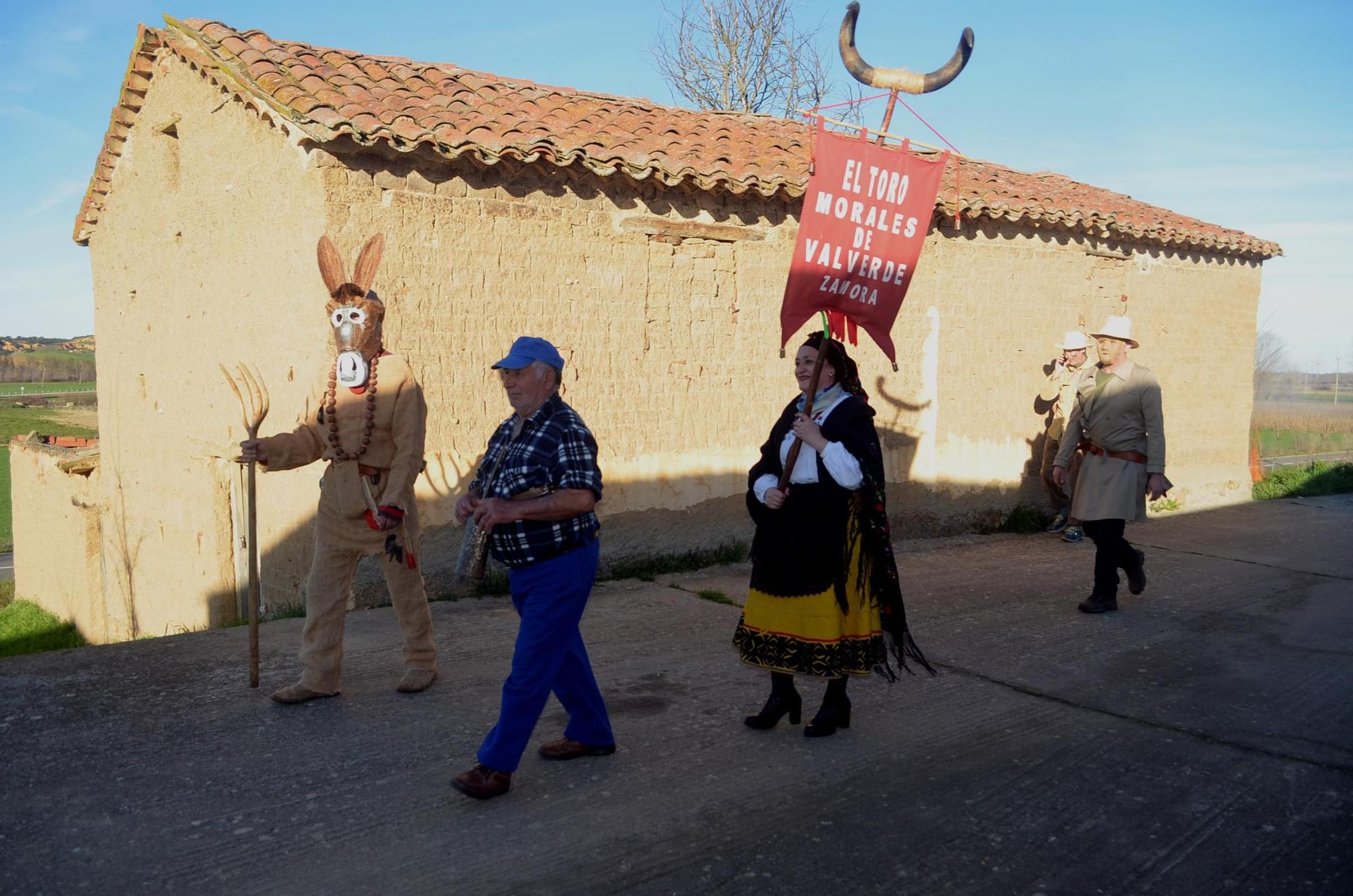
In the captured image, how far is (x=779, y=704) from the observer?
14.3 feet

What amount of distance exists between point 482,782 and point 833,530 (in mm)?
1636

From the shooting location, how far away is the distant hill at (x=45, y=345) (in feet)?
303

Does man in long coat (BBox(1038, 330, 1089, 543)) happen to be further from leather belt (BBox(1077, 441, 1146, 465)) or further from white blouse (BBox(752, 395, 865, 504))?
white blouse (BBox(752, 395, 865, 504))

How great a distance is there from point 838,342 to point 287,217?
4082 mm

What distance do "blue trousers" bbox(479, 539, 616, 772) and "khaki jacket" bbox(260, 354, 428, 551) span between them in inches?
41.0

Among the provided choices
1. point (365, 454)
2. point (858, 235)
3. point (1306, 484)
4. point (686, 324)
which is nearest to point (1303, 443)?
point (1306, 484)

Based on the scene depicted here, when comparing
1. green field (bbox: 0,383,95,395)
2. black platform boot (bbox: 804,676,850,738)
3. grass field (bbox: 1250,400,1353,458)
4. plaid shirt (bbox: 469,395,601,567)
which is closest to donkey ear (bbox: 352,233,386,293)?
plaid shirt (bbox: 469,395,601,567)

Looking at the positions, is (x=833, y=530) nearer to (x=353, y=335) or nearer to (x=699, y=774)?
(x=699, y=774)

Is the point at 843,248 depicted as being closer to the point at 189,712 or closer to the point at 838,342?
the point at 838,342

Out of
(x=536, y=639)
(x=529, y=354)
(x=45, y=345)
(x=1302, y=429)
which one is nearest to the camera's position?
(x=536, y=639)

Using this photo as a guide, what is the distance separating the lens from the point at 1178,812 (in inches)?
144

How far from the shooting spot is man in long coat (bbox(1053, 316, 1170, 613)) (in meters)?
6.38

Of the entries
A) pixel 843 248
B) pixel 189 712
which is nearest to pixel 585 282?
pixel 843 248

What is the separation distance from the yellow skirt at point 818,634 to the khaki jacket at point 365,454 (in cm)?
165
